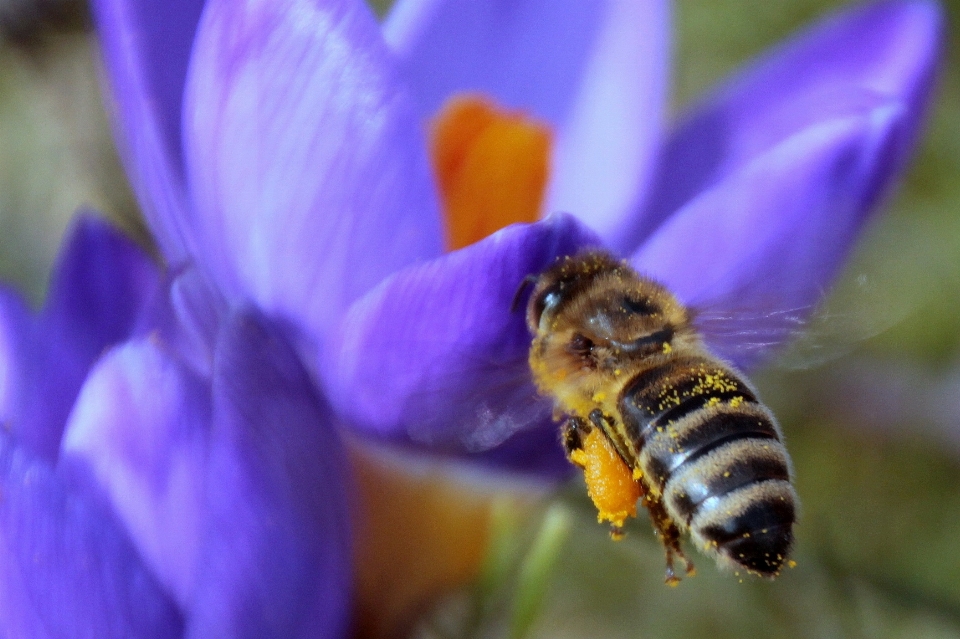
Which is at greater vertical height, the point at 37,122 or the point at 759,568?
the point at 37,122

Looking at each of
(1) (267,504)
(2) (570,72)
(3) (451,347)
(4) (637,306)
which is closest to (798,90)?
(2) (570,72)

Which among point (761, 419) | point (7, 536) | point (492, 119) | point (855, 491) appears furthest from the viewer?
point (855, 491)

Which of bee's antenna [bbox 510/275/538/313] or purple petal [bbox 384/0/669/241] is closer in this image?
bee's antenna [bbox 510/275/538/313]

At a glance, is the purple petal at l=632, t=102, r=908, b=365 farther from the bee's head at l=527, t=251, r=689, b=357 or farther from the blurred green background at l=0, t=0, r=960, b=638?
the blurred green background at l=0, t=0, r=960, b=638

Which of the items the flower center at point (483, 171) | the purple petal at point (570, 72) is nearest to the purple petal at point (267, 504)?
the flower center at point (483, 171)

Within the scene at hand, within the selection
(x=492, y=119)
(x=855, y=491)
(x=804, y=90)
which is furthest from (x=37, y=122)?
(x=855, y=491)

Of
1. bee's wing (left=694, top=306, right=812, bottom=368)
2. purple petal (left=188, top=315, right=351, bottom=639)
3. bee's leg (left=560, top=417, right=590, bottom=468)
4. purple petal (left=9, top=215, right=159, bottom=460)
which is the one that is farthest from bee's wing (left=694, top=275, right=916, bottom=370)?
purple petal (left=9, top=215, right=159, bottom=460)

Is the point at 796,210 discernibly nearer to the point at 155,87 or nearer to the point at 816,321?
the point at 816,321

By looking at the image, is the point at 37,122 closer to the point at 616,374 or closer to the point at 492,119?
the point at 492,119
